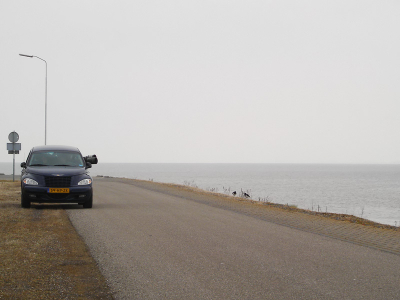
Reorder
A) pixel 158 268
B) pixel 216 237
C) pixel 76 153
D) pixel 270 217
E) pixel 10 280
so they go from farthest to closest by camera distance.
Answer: pixel 76 153
pixel 270 217
pixel 216 237
pixel 158 268
pixel 10 280

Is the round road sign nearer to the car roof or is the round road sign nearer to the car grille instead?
the car roof

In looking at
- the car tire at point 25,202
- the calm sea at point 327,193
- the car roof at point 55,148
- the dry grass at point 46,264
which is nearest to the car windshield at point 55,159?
the car roof at point 55,148

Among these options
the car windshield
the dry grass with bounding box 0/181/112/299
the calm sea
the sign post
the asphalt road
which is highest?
the sign post

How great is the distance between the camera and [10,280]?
5523 millimetres

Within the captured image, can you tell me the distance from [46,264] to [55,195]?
7.67 meters

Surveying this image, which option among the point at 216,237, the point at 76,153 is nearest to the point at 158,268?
the point at 216,237

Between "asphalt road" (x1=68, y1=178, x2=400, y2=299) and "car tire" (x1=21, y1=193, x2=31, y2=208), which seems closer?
"asphalt road" (x1=68, y1=178, x2=400, y2=299)

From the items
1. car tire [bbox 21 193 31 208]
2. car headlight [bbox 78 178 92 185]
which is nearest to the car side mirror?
car headlight [bbox 78 178 92 185]

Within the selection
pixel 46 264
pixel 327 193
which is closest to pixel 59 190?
pixel 46 264

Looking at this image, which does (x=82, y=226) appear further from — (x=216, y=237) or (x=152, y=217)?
(x=216, y=237)

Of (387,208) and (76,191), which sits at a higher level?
(76,191)

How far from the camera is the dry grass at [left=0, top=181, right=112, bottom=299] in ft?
16.7

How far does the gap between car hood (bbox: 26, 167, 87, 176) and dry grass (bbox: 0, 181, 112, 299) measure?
10.2 feet

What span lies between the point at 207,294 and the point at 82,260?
2564mm
